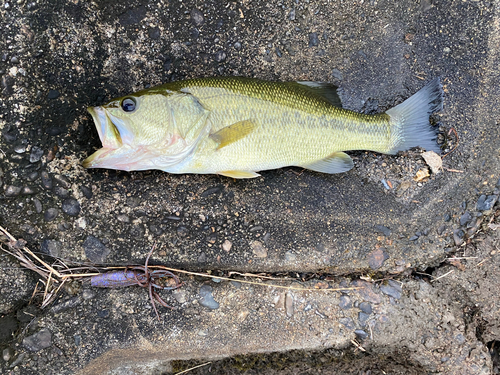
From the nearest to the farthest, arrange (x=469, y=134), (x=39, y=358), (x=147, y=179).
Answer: (x=39, y=358), (x=147, y=179), (x=469, y=134)

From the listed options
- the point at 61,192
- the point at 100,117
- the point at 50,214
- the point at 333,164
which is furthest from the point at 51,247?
the point at 333,164

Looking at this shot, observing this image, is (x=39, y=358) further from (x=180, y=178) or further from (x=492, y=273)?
(x=492, y=273)

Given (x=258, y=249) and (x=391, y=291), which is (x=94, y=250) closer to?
(x=258, y=249)

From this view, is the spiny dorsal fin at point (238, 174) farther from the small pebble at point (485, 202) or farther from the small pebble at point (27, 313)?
the small pebble at point (485, 202)

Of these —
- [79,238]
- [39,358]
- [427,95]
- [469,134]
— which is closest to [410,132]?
[427,95]

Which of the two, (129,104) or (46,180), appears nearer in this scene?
(129,104)
